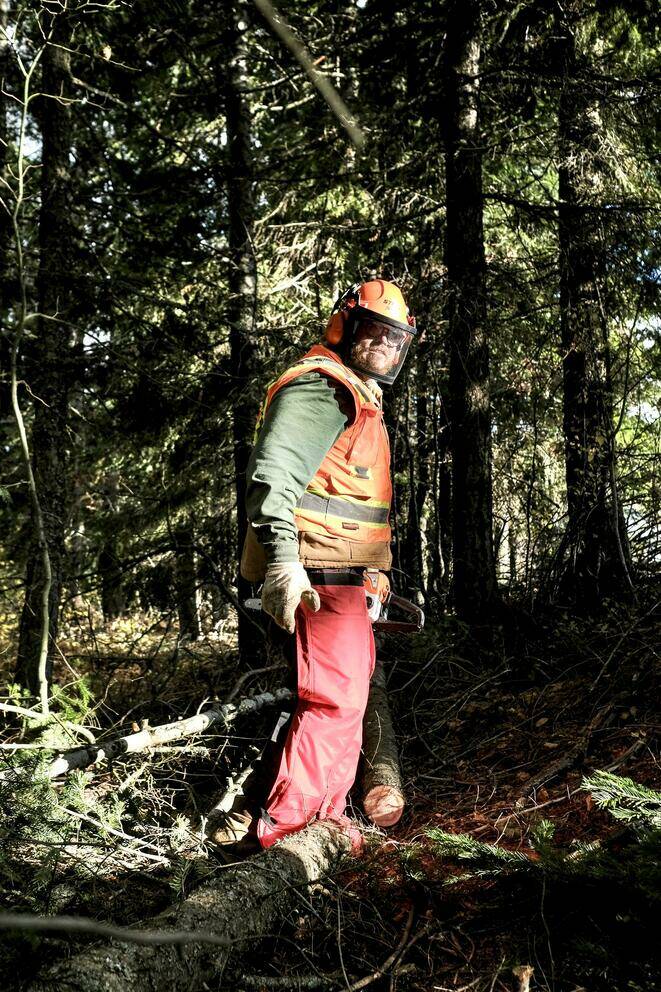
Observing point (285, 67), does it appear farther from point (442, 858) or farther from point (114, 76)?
point (442, 858)

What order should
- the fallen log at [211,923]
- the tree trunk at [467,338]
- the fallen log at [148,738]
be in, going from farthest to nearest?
the tree trunk at [467,338]
the fallen log at [148,738]
the fallen log at [211,923]

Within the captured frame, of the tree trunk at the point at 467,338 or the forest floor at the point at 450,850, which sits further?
the tree trunk at the point at 467,338

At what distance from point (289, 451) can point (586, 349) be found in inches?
168

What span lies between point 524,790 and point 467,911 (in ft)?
4.34

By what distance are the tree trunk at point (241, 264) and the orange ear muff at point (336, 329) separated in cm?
308

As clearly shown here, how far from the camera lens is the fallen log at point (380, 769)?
3670mm

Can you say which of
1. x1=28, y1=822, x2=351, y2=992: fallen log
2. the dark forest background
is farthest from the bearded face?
the dark forest background

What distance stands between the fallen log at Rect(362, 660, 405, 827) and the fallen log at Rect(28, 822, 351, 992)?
0.57 meters

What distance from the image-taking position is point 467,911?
2451mm

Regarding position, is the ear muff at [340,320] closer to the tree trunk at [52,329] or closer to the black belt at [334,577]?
the black belt at [334,577]

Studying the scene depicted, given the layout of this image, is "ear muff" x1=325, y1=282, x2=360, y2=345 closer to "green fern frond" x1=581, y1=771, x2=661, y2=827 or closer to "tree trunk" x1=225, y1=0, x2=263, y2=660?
"green fern frond" x1=581, y1=771, x2=661, y2=827

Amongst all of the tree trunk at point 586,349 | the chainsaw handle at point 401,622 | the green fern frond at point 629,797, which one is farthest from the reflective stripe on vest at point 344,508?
the tree trunk at point 586,349

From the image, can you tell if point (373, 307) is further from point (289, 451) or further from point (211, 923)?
point (211, 923)

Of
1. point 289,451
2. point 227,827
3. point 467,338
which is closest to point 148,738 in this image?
point 227,827
